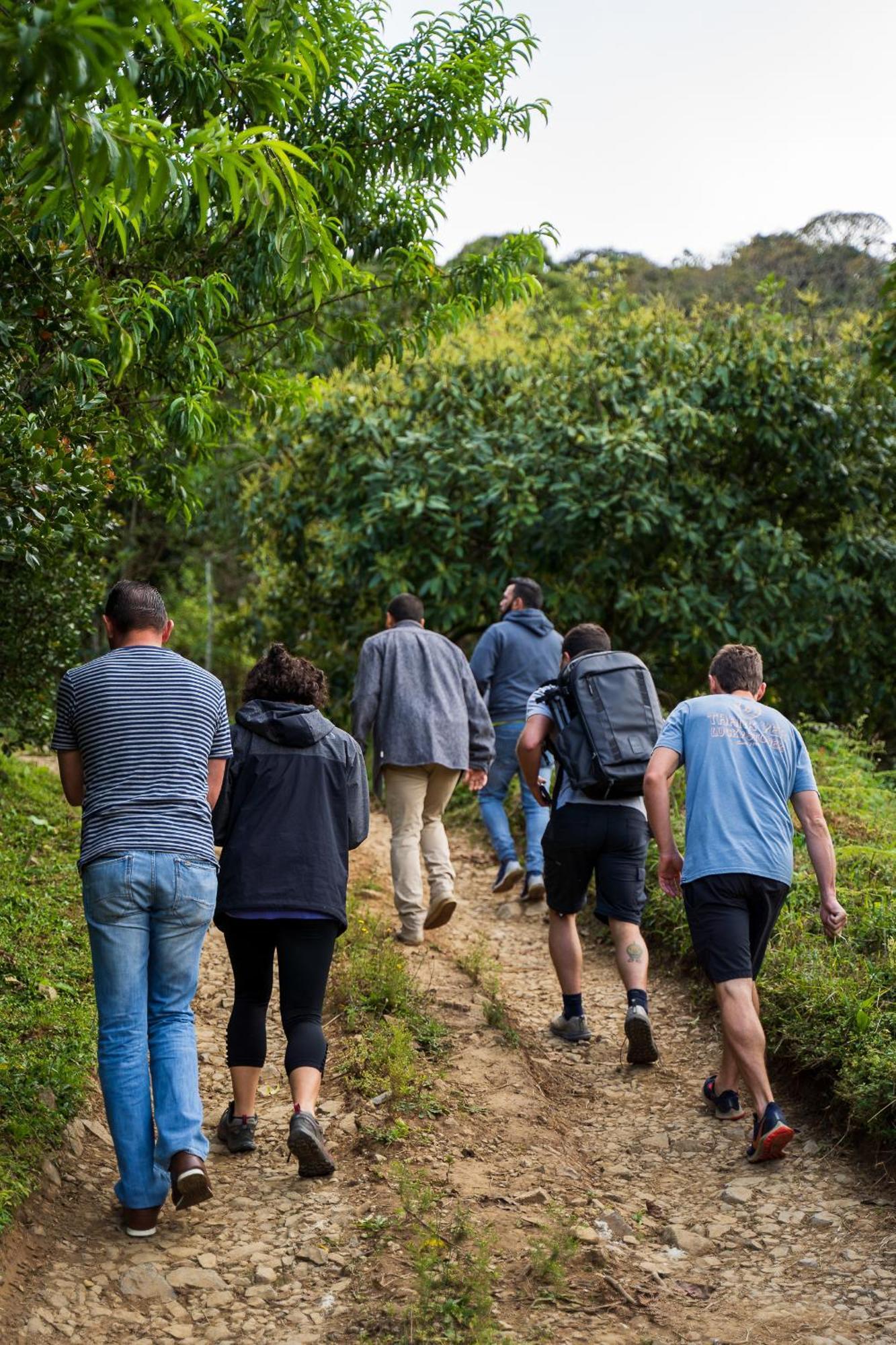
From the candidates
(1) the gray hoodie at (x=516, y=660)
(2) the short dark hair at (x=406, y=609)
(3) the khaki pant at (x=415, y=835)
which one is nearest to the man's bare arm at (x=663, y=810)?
(3) the khaki pant at (x=415, y=835)

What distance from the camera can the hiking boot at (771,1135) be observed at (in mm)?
→ 4781

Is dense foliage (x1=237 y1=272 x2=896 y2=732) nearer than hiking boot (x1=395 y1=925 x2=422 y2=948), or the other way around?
hiking boot (x1=395 y1=925 x2=422 y2=948)

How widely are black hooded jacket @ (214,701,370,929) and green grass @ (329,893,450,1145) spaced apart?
85 cm

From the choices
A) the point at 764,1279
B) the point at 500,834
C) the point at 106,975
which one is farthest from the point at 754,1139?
the point at 500,834

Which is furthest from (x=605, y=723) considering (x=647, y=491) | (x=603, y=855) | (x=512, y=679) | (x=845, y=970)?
(x=647, y=491)

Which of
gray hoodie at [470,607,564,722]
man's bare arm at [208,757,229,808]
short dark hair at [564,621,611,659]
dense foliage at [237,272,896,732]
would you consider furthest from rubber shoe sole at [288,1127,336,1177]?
dense foliage at [237,272,896,732]

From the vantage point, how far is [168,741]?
4.30 metres

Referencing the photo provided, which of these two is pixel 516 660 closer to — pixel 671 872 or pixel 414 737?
pixel 414 737

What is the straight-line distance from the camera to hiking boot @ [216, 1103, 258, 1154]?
4844 millimetres

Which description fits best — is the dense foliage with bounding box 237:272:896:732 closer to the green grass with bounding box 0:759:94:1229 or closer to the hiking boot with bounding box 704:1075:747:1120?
the green grass with bounding box 0:759:94:1229

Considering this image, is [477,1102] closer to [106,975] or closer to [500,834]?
[106,975]

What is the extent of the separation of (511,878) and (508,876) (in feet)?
0.10

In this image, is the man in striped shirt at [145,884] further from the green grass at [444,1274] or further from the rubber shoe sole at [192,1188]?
the green grass at [444,1274]

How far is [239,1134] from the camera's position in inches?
191
